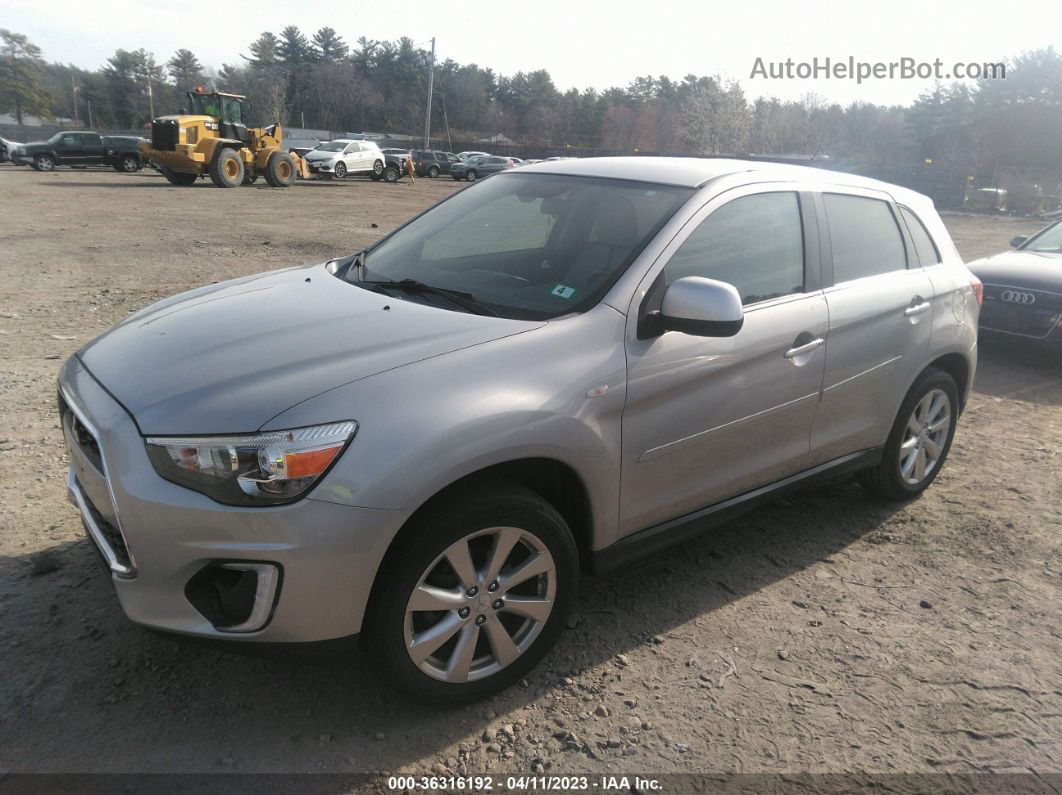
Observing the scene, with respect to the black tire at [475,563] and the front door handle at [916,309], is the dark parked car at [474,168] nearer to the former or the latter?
the front door handle at [916,309]

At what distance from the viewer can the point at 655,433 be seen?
9.90 feet

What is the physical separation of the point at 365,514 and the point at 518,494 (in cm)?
54

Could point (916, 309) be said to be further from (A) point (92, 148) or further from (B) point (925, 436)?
(A) point (92, 148)

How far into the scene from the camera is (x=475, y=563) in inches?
106

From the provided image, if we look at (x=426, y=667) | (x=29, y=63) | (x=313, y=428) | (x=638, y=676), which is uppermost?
(x=29, y=63)

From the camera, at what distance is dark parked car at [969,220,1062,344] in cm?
757

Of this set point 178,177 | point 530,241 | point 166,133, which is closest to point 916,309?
point 530,241

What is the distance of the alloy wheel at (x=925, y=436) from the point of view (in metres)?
4.39

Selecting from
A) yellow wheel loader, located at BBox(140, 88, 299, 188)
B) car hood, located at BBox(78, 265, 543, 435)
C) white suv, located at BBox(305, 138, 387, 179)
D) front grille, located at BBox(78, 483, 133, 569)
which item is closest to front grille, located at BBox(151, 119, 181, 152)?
yellow wheel loader, located at BBox(140, 88, 299, 188)

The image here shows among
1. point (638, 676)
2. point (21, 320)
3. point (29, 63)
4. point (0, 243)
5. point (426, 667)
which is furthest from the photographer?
point (29, 63)

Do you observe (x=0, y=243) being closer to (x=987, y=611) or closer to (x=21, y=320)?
(x=21, y=320)

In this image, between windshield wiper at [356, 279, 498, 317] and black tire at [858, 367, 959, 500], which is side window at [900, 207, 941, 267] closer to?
black tire at [858, 367, 959, 500]

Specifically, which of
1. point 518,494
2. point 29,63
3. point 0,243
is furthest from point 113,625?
point 29,63

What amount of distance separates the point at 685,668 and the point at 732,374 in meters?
1.13
